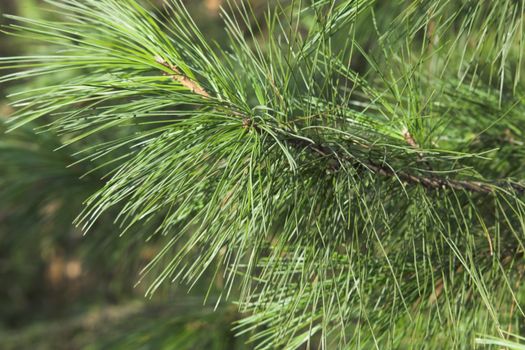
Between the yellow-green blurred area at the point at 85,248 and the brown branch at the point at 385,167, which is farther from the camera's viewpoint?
the yellow-green blurred area at the point at 85,248

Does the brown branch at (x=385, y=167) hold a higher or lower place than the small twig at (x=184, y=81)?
lower

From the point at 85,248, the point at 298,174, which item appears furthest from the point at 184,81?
the point at 85,248

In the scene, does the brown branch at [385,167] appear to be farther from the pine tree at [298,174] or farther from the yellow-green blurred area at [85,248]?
the yellow-green blurred area at [85,248]

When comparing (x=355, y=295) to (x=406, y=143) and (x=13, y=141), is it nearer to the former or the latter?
(x=406, y=143)

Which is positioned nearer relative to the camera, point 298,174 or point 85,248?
point 298,174

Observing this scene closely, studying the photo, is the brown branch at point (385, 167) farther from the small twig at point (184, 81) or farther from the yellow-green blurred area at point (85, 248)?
the yellow-green blurred area at point (85, 248)

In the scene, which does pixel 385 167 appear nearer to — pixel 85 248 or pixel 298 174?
pixel 298 174

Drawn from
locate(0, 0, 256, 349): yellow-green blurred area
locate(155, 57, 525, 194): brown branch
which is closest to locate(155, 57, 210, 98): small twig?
locate(155, 57, 525, 194): brown branch

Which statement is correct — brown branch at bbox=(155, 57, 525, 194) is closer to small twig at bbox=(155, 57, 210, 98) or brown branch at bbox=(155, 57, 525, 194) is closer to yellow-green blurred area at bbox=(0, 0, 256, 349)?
small twig at bbox=(155, 57, 210, 98)

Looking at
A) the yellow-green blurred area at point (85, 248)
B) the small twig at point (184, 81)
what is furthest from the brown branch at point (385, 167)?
the yellow-green blurred area at point (85, 248)
